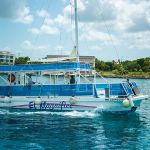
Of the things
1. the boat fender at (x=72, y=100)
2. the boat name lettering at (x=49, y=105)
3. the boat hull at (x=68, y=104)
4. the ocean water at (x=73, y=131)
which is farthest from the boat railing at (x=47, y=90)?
the ocean water at (x=73, y=131)

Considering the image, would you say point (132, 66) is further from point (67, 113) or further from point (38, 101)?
point (67, 113)

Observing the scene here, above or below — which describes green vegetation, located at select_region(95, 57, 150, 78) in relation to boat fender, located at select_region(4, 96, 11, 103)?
above

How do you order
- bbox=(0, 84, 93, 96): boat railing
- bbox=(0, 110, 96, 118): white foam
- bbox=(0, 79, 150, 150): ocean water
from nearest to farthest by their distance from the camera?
1. bbox=(0, 79, 150, 150): ocean water
2. bbox=(0, 110, 96, 118): white foam
3. bbox=(0, 84, 93, 96): boat railing

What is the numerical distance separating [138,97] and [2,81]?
45.6 feet

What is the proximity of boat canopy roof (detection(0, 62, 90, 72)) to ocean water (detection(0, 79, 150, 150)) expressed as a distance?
12.5 feet

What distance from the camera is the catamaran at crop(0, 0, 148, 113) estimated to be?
33.3 metres

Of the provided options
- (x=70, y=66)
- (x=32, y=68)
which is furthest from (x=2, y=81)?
(x=70, y=66)

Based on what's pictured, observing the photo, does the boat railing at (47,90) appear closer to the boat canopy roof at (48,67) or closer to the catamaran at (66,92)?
the catamaran at (66,92)

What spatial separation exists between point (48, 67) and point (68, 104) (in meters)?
3.79

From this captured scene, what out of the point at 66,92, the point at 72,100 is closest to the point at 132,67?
the point at 66,92

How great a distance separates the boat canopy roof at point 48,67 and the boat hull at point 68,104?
8.19 ft

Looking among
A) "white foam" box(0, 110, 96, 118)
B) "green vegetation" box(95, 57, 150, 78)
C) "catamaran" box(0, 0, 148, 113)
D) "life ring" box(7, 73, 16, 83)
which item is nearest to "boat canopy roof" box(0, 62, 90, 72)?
"catamaran" box(0, 0, 148, 113)

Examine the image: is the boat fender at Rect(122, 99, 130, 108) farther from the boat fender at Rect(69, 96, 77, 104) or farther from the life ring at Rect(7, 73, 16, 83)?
the life ring at Rect(7, 73, 16, 83)

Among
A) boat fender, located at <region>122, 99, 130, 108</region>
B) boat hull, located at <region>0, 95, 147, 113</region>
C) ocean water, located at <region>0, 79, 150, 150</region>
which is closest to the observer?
ocean water, located at <region>0, 79, 150, 150</region>
